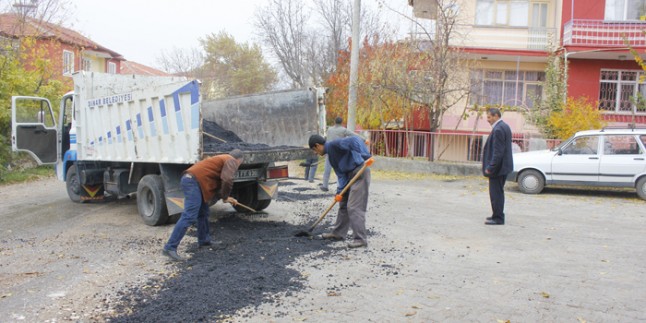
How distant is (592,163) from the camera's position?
1109 cm

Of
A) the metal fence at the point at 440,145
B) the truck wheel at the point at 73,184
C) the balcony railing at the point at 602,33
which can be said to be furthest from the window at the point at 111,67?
the balcony railing at the point at 602,33

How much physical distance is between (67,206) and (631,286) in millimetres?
9440

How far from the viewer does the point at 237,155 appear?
20.4 ft

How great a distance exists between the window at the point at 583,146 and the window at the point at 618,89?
912cm

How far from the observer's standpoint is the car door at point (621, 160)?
35.7ft

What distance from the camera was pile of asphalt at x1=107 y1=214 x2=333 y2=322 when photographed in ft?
14.0

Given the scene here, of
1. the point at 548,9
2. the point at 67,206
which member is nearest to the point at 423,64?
the point at 548,9

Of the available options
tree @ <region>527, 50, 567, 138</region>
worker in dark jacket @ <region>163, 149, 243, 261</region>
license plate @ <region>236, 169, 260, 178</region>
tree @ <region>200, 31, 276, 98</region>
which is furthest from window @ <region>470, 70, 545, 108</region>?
tree @ <region>200, 31, 276, 98</region>

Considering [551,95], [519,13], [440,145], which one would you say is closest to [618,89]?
[551,95]

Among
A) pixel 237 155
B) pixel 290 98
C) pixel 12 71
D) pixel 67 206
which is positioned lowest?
pixel 67 206

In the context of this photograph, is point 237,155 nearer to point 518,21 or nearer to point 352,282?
point 352,282

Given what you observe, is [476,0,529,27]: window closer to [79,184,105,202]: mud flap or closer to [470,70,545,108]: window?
[470,70,545,108]: window

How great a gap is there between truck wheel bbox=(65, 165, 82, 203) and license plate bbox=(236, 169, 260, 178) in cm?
391

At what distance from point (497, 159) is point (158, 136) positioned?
504 cm
